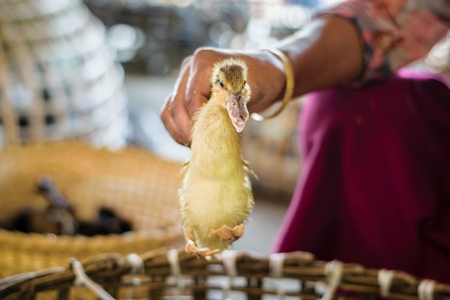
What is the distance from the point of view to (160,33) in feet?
11.4

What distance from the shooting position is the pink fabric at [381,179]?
0.84 metres

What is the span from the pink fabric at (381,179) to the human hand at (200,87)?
265mm

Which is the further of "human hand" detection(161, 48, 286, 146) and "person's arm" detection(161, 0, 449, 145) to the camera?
"person's arm" detection(161, 0, 449, 145)

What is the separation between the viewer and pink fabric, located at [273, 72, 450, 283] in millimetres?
836

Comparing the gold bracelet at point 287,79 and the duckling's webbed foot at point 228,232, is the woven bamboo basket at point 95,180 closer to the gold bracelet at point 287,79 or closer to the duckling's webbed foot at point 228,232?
the gold bracelet at point 287,79

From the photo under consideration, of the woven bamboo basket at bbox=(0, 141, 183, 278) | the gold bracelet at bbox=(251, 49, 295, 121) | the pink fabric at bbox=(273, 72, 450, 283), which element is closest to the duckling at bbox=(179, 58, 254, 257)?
the gold bracelet at bbox=(251, 49, 295, 121)

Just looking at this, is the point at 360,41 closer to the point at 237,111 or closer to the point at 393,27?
the point at 393,27

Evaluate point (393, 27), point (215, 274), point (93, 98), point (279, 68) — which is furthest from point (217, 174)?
point (93, 98)

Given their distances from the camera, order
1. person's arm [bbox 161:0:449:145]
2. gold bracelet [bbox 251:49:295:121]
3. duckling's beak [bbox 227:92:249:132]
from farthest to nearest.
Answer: person's arm [bbox 161:0:449:145], gold bracelet [bbox 251:49:295:121], duckling's beak [bbox 227:92:249:132]

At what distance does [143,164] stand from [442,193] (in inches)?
28.5

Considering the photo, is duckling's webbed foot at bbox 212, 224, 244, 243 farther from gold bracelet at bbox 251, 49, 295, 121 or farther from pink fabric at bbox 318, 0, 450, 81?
pink fabric at bbox 318, 0, 450, 81

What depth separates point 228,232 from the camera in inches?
19.0

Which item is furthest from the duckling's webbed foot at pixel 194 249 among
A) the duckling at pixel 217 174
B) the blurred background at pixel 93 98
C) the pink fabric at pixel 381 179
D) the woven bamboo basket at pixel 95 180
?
the woven bamboo basket at pixel 95 180

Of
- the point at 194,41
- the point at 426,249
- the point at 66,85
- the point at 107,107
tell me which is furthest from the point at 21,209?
the point at 194,41
